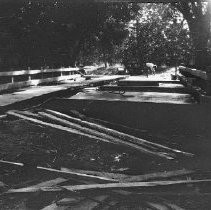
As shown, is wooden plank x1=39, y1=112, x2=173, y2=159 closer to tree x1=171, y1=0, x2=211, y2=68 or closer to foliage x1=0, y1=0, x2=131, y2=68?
tree x1=171, y1=0, x2=211, y2=68

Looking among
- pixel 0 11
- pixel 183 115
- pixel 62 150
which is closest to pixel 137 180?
pixel 62 150

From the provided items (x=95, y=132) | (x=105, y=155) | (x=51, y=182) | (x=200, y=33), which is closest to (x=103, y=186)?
(x=51, y=182)

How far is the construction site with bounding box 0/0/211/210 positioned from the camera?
202 inches

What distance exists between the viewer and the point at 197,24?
19984 mm

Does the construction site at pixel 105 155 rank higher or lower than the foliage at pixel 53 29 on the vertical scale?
lower

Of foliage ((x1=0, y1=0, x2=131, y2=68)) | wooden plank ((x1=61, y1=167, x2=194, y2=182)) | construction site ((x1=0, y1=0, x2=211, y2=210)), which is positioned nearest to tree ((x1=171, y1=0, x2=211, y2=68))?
construction site ((x1=0, y1=0, x2=211, y2=210))

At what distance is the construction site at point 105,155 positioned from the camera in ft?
16.8

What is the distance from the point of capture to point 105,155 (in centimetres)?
766

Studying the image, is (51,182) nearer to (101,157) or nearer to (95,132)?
(101,157)

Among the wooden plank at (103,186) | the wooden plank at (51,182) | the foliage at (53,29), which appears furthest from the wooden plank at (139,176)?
the foliage at (53,29)

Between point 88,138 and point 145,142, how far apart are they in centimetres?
127

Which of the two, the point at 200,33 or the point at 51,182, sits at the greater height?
the point at 200,33

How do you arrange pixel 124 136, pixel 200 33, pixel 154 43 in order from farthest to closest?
pixel 154 43 → pixel 200 33 → pixel 124 136

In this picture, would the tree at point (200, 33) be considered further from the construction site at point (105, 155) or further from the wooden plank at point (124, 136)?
the wooden plank at point (124, 136)
